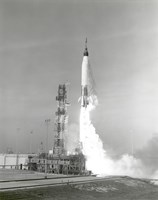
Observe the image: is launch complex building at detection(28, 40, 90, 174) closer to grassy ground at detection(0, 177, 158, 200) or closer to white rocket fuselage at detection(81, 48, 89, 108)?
white rocket fuselage at detection(81, 48, 89, 108)

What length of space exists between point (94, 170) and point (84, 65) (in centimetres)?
3132

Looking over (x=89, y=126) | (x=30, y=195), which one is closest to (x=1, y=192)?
(x=30, y=195)

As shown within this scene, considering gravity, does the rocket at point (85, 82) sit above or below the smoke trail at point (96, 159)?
above

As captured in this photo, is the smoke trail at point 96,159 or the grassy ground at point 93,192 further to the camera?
the smoke trail at point 96,159

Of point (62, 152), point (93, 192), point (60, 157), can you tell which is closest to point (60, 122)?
point (62, 152)

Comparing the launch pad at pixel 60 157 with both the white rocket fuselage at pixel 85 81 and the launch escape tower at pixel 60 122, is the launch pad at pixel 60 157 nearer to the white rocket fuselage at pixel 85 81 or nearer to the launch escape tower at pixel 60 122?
the launch escape tower at pixel 60 122

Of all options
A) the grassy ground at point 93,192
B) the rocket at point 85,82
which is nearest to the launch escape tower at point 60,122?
the rocket at point 85,82

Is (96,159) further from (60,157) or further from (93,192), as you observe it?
(93,192)

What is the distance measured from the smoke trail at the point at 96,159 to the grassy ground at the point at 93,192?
19650 millimetres

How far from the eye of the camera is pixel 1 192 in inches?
1710

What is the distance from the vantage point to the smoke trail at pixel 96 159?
94963 millimetres

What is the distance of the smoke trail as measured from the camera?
9496cm

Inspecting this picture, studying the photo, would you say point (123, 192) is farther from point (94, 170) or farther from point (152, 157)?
point (152, 157)

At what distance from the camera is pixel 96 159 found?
99000 millimetres
